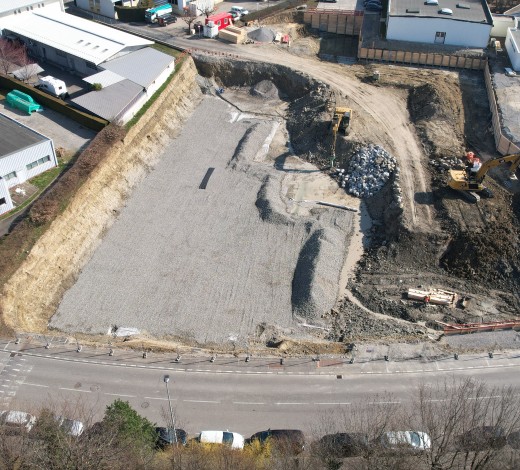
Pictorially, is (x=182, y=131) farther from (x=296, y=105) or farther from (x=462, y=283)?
(x=462, y=283)

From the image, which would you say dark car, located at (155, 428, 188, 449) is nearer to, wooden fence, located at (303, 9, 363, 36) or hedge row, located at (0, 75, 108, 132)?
hedge row, located at (0, 75, 108, 132)

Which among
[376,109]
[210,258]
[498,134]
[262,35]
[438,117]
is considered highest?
[262,35]

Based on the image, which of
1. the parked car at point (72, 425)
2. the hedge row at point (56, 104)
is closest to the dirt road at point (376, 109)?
the hedge row at point (56, 104)

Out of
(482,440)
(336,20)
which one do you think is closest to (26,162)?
(482,440)

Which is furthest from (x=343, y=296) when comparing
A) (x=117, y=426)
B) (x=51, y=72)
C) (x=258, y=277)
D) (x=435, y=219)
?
(x=51, y=72)

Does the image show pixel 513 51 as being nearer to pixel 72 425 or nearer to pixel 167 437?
pixel 167 437

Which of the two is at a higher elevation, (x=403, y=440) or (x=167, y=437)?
(x=403, y=440)

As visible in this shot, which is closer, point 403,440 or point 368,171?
point 403,440
